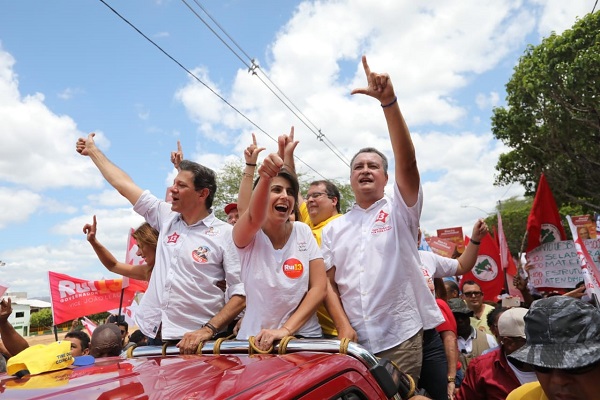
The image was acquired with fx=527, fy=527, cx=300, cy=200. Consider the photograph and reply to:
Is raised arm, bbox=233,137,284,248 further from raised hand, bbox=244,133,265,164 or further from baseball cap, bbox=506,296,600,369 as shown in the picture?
baseball cap, bbox=506,296,600,369

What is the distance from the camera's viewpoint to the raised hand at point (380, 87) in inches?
100

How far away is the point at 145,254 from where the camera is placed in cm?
417

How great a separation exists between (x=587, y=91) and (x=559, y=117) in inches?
62.6

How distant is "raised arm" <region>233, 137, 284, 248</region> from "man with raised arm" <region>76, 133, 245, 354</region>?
0.53 meters

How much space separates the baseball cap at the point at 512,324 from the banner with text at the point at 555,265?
15.2 ft

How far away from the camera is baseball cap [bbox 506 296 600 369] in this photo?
1716 mm

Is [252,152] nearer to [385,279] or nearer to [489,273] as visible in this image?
[385,279]

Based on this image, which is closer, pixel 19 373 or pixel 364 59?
pixel 19 373

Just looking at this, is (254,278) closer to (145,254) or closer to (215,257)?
(215,257)

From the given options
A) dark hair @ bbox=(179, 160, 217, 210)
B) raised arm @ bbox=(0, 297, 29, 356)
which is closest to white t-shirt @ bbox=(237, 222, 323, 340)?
dark hair @ bbox=(179, 160, 217, 210)

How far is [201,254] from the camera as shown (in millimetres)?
3223

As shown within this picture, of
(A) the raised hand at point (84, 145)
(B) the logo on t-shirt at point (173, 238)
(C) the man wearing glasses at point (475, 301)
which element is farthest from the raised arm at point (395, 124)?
(C) the man wearing glasses at point (475, 301)

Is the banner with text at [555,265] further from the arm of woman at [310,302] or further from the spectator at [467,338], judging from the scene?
the arm of woman at [310,302]

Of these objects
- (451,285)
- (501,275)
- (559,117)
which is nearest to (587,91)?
(559,117)
